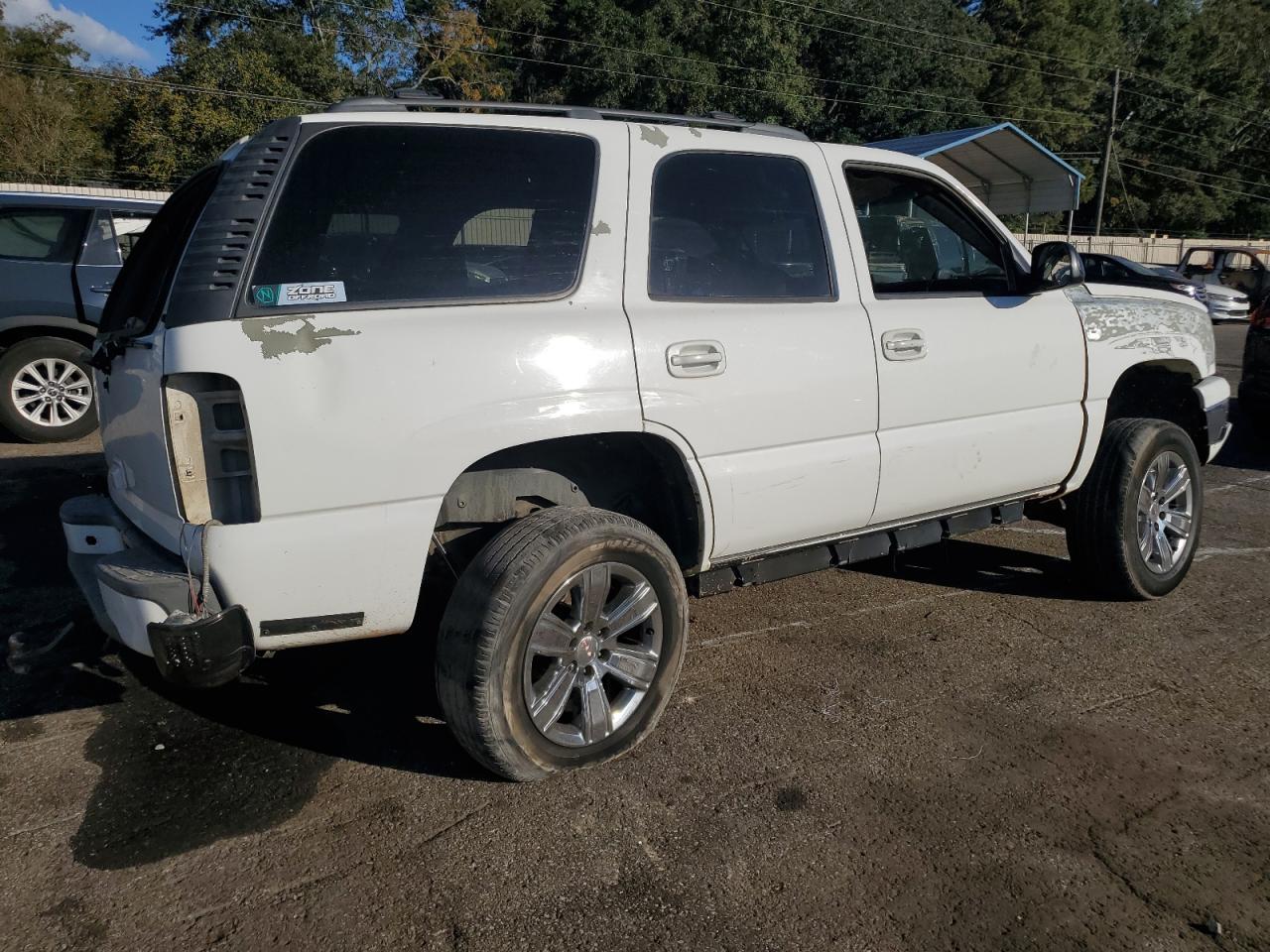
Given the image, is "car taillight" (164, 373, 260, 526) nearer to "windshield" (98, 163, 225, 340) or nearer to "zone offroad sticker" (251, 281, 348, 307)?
"zone offroad sticker" (251, 281, 348, 307)

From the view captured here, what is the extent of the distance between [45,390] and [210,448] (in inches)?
250

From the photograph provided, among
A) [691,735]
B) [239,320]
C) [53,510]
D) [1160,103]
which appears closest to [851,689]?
[691,735]

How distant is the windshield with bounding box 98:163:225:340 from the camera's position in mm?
2953

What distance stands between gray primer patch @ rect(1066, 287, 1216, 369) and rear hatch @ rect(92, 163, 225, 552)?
11.8 ft

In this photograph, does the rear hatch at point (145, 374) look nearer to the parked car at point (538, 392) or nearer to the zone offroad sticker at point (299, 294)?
the parked car at point (538, 392)

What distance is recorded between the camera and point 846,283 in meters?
3.67

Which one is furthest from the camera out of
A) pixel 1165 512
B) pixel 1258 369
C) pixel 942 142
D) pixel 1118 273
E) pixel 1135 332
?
pixel 1118 273

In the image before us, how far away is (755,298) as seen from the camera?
3451mm

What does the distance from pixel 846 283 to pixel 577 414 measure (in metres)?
1.31

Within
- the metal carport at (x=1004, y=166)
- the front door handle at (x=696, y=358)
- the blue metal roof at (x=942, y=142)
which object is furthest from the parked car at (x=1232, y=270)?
the front door handle at (x=696, y=358)

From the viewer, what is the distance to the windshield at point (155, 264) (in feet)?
9.69

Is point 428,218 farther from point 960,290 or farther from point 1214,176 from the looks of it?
point 1214,176

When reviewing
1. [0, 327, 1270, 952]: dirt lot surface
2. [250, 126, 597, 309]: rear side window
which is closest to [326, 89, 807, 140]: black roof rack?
[250, 126, 597, 309]: rear side window

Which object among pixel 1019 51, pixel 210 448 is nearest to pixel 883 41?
pixel 1019 51
